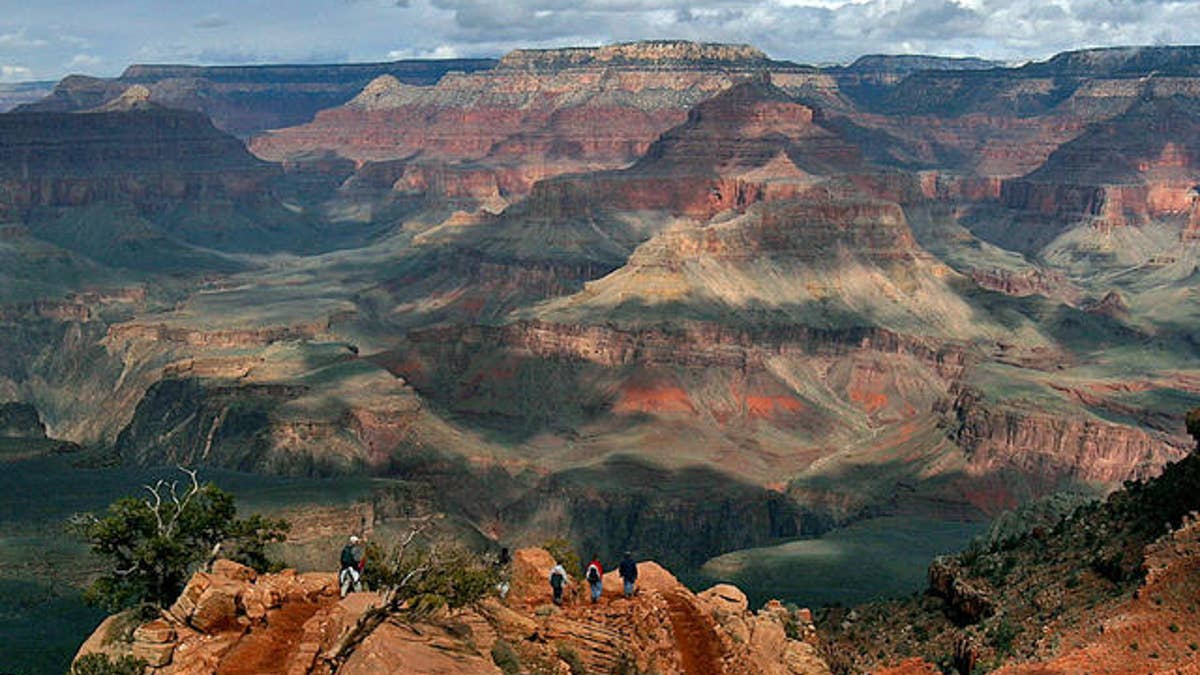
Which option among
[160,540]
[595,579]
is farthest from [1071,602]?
[160,540]

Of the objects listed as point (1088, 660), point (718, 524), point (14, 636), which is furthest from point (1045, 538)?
point (718, 524)

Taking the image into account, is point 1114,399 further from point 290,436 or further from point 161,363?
point 161,363

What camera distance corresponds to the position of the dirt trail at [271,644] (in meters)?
33.7

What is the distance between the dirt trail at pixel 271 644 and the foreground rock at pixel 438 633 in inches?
1.4

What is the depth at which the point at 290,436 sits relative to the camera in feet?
464

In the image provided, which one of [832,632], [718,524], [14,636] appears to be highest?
[832,632]

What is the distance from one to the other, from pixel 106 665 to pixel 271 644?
447 cm

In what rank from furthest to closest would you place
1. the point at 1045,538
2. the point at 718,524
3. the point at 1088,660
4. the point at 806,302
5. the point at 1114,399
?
the point at 806,302 < the point at 1114,399 < the point at 718,524 < the point at 1045,538 < the point at 1088,660

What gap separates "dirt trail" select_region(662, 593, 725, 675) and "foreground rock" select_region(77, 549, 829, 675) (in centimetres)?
4

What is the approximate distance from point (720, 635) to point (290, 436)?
343 feet

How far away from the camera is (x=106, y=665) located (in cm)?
3550

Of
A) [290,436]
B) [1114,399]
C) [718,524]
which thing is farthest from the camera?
[1114,399]

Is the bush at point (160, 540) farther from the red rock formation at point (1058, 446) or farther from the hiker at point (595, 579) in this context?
the red rock formation at point (1058, 446)

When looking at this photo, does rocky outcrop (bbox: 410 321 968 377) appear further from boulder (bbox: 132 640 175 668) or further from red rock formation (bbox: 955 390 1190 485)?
boulder (bbox: 132 640 175 668)
